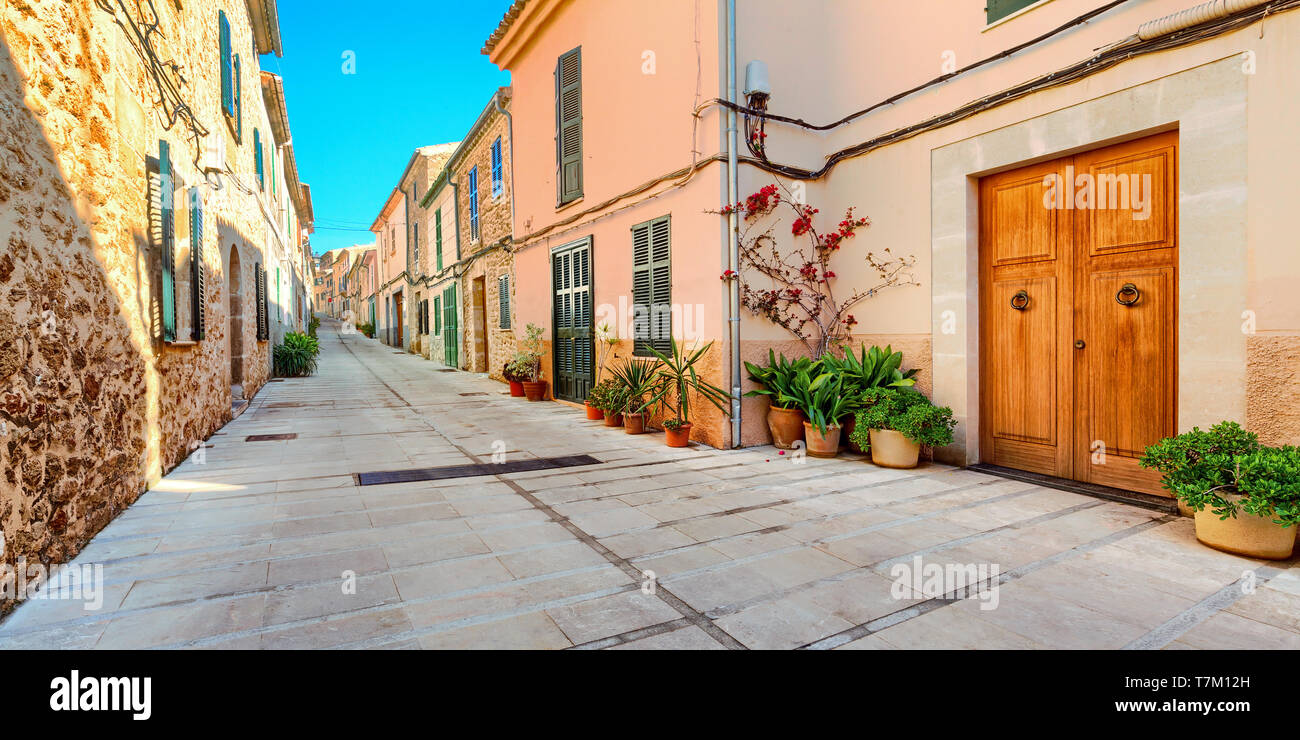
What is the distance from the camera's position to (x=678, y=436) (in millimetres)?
5852

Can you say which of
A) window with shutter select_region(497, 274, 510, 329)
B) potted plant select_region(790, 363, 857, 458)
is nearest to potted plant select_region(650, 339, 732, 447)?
potted plant select_region(790, 363, 857, 458)

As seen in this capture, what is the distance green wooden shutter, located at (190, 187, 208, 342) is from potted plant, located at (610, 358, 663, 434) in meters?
3.95

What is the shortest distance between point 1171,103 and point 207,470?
6.89 metres

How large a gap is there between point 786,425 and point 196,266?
5.27 m

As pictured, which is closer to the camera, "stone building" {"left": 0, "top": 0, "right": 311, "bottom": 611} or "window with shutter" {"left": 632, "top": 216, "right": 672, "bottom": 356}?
"stone building" {"left": 0, "top": 0, "right": 311, "bottom": 611}

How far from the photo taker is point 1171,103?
11.9 feet

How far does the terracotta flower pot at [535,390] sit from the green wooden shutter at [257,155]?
5.78 metres

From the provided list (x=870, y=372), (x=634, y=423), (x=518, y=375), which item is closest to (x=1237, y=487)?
(x=870, y=372)

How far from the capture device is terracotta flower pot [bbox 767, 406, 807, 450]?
5.59 metres

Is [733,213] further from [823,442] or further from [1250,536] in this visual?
[1250,536]

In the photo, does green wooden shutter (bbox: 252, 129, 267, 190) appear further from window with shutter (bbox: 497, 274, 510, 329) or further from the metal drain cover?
the metal drain cover

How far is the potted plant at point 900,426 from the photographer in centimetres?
466
